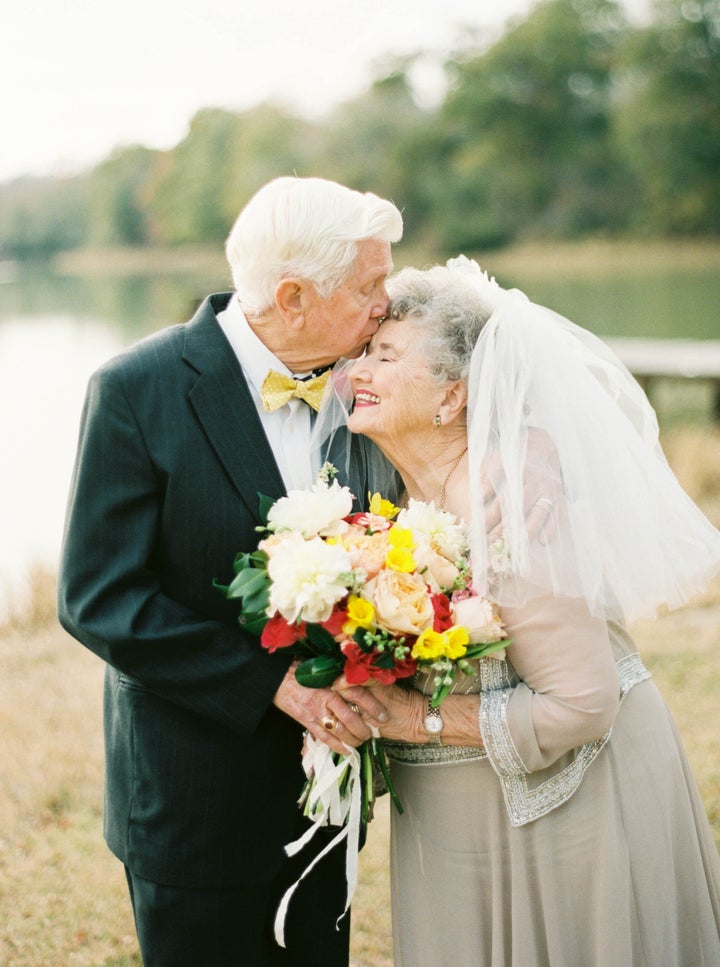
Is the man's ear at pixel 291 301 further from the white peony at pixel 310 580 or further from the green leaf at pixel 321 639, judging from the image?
the green leaf at pixel 321 639

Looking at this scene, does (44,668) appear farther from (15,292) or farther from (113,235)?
(113,235)

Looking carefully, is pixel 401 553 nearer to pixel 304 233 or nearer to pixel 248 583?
pixel 248 583

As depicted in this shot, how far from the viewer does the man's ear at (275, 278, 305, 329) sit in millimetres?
2420

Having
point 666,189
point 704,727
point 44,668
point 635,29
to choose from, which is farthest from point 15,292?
point 704,727

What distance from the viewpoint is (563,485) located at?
2.26m

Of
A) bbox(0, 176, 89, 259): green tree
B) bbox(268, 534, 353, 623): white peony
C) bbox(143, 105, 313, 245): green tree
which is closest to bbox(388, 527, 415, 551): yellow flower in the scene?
bbox(268, 534, 353, 623): white peony

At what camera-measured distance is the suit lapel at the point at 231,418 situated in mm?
2363

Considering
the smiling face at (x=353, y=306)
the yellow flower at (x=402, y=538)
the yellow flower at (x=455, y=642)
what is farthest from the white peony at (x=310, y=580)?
the smiling face at (x=353, y=306)

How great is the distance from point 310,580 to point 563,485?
655mm

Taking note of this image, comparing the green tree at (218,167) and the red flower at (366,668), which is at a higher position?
the green tree at (218,167)

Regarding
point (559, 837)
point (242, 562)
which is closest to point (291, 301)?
point (242, 562)

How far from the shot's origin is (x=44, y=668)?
6023 millimetres

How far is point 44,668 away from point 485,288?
4.55 metres

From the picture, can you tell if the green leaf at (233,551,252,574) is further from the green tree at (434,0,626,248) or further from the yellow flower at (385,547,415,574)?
the green tree at (434,0,626,248)
